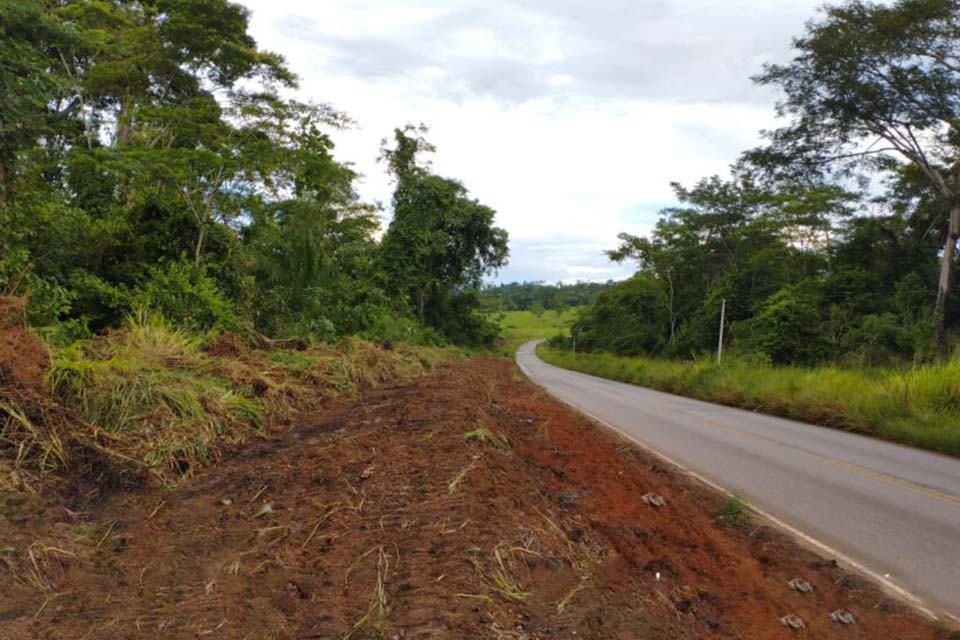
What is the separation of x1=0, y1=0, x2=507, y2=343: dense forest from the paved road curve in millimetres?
8985

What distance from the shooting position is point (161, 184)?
13328 mm

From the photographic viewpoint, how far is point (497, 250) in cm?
3319

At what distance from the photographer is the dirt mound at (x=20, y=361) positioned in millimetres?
5082

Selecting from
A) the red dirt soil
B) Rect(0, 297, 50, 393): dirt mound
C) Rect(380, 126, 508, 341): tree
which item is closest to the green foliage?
Rect(380, 126, 508, 341): tree

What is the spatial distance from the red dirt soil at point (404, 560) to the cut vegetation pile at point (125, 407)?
14.4 inches

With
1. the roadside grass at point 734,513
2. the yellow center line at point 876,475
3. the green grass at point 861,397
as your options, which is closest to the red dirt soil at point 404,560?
the roadside grass at point 734,513

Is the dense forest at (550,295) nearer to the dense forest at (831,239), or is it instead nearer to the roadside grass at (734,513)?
the dense forest at (831,239)

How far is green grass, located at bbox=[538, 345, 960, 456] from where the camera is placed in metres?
11.5

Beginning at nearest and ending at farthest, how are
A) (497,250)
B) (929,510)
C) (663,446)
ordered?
(929,510)
(663,446)
(497,250)

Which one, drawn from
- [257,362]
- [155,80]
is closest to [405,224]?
[155,80]

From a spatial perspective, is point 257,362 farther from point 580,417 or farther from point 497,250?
point 497,250

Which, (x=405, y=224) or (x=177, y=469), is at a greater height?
(x=405, y=224)

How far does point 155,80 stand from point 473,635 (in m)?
21.5

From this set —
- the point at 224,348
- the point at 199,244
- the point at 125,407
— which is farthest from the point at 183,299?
the point at 125,407
